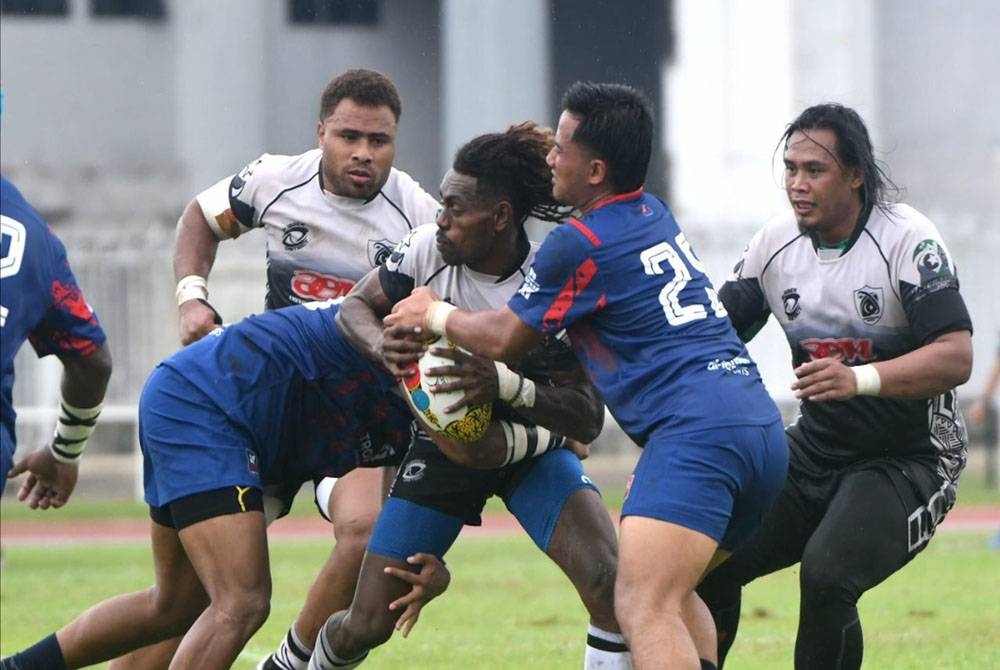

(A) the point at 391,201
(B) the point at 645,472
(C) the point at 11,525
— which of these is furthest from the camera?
(C) the point at 11,525

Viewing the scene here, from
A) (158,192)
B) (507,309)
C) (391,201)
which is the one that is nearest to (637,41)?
(158,192)

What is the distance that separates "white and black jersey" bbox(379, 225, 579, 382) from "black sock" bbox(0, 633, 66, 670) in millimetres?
1693

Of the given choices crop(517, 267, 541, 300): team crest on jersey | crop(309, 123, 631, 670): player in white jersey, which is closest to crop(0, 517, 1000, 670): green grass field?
crop(309, 123, 631, 670): player in white jersey

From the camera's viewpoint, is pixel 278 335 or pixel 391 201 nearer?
pixel 278 335

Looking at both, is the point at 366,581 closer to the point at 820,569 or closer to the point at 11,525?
the point at 820,569

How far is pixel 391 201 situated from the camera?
735 centimetres

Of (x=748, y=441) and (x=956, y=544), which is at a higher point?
(x=748, y=441)

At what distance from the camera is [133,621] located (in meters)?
6.34

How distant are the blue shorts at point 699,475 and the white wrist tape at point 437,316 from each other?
75 cm

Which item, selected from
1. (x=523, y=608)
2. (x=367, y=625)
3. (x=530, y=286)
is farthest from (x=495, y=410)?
(x=523, y=608)

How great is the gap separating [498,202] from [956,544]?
871 centimetres

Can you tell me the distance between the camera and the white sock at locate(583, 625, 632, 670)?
607cm

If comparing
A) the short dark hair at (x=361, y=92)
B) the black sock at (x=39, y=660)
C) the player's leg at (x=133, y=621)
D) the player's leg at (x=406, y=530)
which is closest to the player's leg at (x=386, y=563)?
the player's leg at (x=406, y=530)

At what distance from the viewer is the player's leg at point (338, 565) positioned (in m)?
6.85
